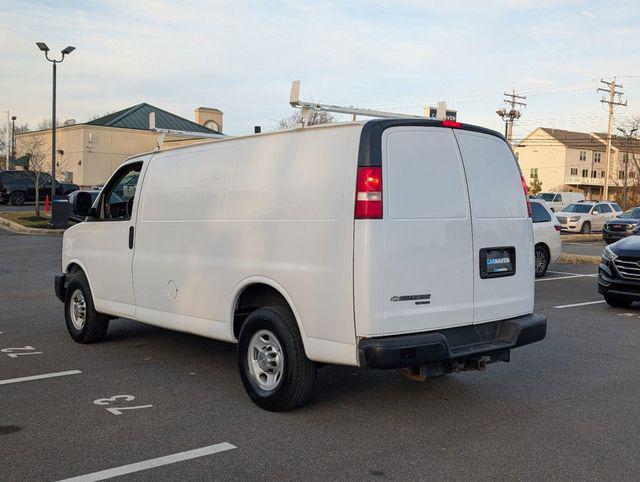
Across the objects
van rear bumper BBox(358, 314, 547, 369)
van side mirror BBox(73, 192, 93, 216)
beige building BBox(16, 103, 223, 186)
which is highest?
beige building BBox(16, 103, 223, 186)

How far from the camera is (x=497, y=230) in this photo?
5641 mm

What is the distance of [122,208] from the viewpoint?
7.71 m

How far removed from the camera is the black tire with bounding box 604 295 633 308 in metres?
10.8

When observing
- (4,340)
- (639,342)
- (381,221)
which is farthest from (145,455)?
(639,342)

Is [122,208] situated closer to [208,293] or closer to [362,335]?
[208,293]

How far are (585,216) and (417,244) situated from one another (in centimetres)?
3240

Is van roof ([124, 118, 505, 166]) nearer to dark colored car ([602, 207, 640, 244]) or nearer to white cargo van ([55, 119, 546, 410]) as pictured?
white cargo van ([55, 119, 546, 410])

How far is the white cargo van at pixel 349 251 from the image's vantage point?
4918 millimetres

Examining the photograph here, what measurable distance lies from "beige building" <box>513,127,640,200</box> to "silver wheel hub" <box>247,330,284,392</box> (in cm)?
8998

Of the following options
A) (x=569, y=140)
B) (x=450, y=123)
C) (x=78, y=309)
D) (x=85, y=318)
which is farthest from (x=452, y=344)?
(x=569, y=140)

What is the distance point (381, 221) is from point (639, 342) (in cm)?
511

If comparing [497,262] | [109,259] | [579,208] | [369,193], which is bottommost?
[109,259]

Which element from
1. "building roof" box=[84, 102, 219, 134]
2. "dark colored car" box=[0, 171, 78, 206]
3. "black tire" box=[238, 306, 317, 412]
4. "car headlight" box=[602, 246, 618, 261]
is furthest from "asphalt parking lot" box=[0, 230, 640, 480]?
"building roof" box=[84, 102, 219, 134]

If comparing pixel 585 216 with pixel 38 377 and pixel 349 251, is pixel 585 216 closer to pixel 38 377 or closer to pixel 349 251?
pixel 38 377
